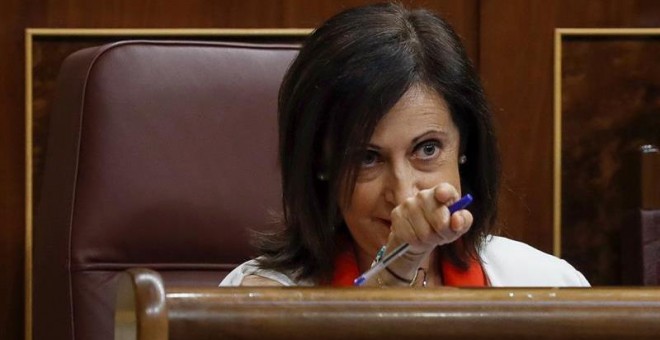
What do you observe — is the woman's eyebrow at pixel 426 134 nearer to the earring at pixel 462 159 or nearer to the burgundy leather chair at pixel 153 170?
the earring at pixel 462 159

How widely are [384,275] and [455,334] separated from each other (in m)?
0.38

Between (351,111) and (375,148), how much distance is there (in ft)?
0.14

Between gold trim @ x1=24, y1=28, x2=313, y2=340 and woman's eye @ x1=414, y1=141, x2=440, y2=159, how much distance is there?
2.37ft

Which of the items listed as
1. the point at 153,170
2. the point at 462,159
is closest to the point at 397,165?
the point at 462,159

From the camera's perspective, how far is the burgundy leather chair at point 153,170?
5.02ft

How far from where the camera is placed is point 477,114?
1.32 metres

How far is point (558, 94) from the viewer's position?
2.01m

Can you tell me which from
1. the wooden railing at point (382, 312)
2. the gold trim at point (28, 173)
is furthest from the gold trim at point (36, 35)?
the wooden railing at point (382, 312)

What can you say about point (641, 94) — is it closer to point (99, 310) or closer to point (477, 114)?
point (477, 114)

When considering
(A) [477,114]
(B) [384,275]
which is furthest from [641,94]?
(B) [384,275]

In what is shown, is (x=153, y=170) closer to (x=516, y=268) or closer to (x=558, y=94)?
(x=516, y=268)

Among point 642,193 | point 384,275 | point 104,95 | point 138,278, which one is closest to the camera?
point 138,278

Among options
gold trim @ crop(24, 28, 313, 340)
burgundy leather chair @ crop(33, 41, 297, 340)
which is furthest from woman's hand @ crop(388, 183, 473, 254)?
gold trim @ crop(24, 28, 313, 340)

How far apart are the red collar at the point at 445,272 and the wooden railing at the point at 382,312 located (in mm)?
600
